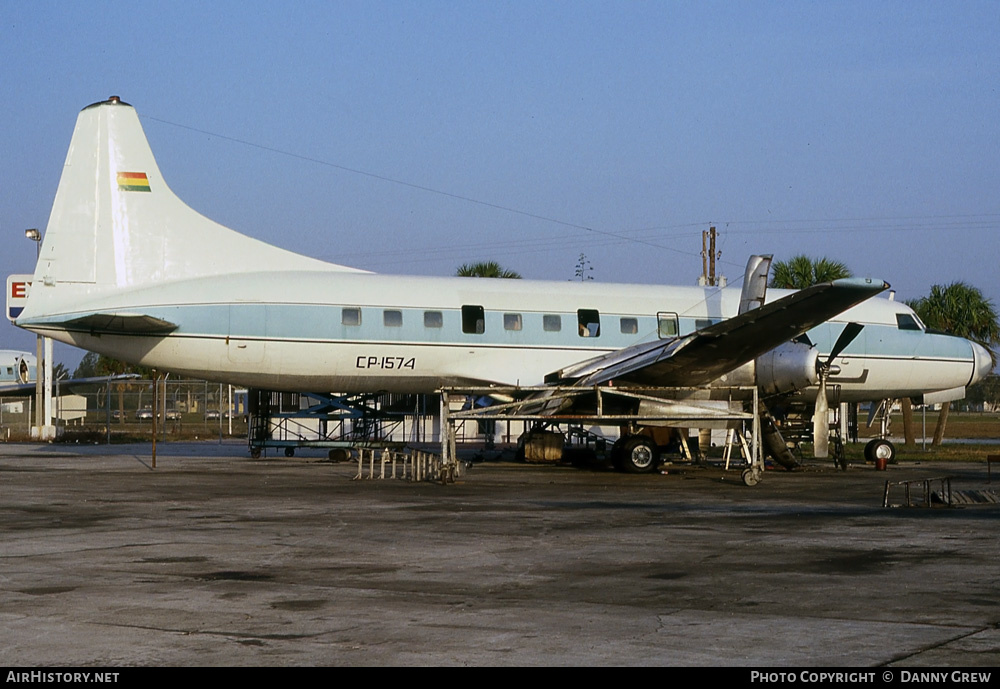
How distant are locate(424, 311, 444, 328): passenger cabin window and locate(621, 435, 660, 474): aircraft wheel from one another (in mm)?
4986

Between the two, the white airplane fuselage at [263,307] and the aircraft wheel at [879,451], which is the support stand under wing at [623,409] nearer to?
the white airplane fuselage at [263,307]

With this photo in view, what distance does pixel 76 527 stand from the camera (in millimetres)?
12938

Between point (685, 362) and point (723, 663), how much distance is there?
15518mm

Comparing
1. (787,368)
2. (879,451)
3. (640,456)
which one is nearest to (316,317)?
(640,456)

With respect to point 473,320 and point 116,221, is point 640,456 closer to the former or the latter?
point 473,320

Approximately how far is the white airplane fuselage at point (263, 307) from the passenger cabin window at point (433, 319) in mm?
27

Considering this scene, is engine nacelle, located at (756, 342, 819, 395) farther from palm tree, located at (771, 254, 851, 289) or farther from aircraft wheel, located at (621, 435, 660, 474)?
palm tree, located at (771, 254, 851, 289)

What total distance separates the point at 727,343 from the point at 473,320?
6.43 m

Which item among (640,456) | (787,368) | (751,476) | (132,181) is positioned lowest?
(751,476)

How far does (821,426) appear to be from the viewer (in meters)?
22.0

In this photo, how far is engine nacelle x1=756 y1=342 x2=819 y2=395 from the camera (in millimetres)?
21812

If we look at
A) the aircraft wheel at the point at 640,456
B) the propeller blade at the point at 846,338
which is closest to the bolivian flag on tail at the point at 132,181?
the aircraft wheel at the point at 640,456

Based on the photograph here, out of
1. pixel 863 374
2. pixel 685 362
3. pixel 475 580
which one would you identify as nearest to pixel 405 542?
pixel 475 580

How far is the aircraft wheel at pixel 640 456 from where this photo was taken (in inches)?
936
